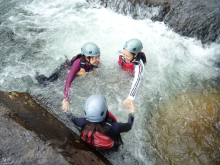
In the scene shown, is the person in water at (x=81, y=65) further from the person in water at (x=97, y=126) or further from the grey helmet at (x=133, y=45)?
the person in water at (x=97, y=126)

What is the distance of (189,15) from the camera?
5.88 m

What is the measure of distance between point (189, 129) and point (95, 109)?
247cm

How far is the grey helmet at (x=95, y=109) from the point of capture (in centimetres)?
218

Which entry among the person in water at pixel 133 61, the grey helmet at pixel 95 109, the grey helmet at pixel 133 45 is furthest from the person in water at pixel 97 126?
the grey helmet at pixel 133 45

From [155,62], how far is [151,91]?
1343 mm

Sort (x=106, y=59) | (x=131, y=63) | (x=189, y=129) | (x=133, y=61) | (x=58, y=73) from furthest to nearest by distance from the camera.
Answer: (x=106, y=59), (x=58, y=73), (x=131, y=63), (x=133, y=61), (x=189, y=129)

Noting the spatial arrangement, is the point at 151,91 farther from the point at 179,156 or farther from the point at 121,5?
the point at 121,5

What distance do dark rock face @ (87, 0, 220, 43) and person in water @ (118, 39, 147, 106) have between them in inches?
134

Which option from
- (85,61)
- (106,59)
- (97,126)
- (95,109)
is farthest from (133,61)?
(97,126)

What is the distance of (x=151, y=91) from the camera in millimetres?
4125

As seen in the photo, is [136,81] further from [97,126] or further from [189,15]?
[189,15]

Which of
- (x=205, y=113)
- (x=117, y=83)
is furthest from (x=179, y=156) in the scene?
(x=117, y=83)

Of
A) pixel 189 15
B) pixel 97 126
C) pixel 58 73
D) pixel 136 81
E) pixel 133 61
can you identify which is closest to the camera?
pixel 97 126

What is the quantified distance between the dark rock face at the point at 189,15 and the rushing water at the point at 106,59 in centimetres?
33
